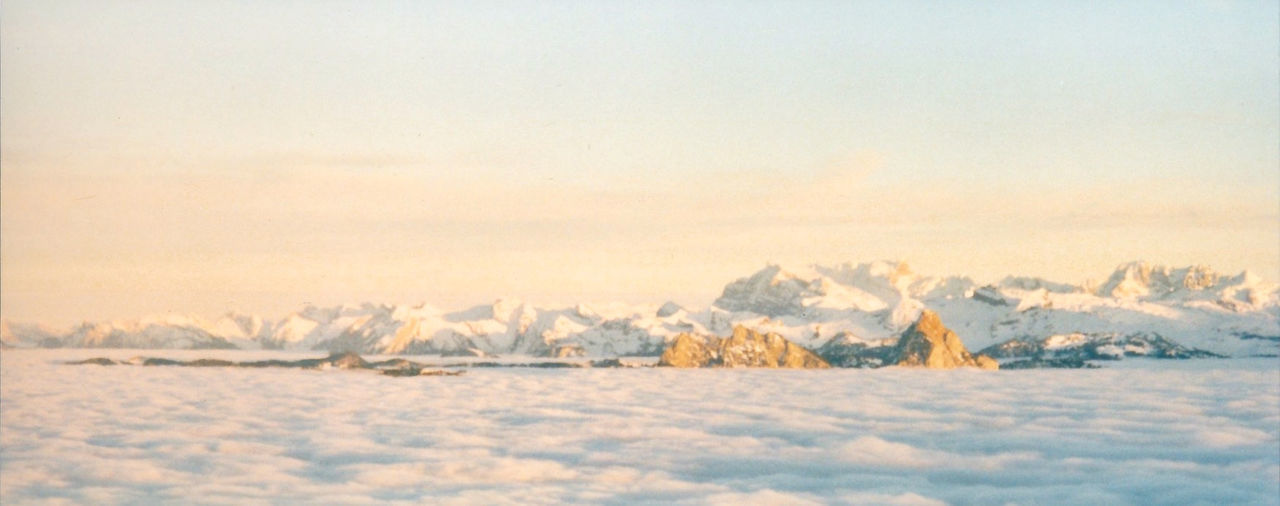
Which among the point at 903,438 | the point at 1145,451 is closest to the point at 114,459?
the point at 903,438

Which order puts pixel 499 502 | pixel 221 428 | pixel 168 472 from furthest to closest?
pixel 221 428 < pixel 168 472 < pixel 499 502

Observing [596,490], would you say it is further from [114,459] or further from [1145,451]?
[1145,451]

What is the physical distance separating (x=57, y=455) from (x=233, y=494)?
31196 mm

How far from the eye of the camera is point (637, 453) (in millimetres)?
114625

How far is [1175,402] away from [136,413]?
148 meters

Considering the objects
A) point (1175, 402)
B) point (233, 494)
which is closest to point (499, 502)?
point (233, 494)

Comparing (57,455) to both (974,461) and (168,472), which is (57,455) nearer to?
(168,472)

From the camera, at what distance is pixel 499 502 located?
275 feet

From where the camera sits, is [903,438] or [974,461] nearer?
[974,461]

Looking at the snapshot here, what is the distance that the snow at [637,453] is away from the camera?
90.8 meters

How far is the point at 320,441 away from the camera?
125062 millimetres

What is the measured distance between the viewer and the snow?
3573 inches

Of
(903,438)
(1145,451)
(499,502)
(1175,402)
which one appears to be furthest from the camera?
(1175,402)

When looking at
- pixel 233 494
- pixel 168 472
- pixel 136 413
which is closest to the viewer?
pixel 233 494
